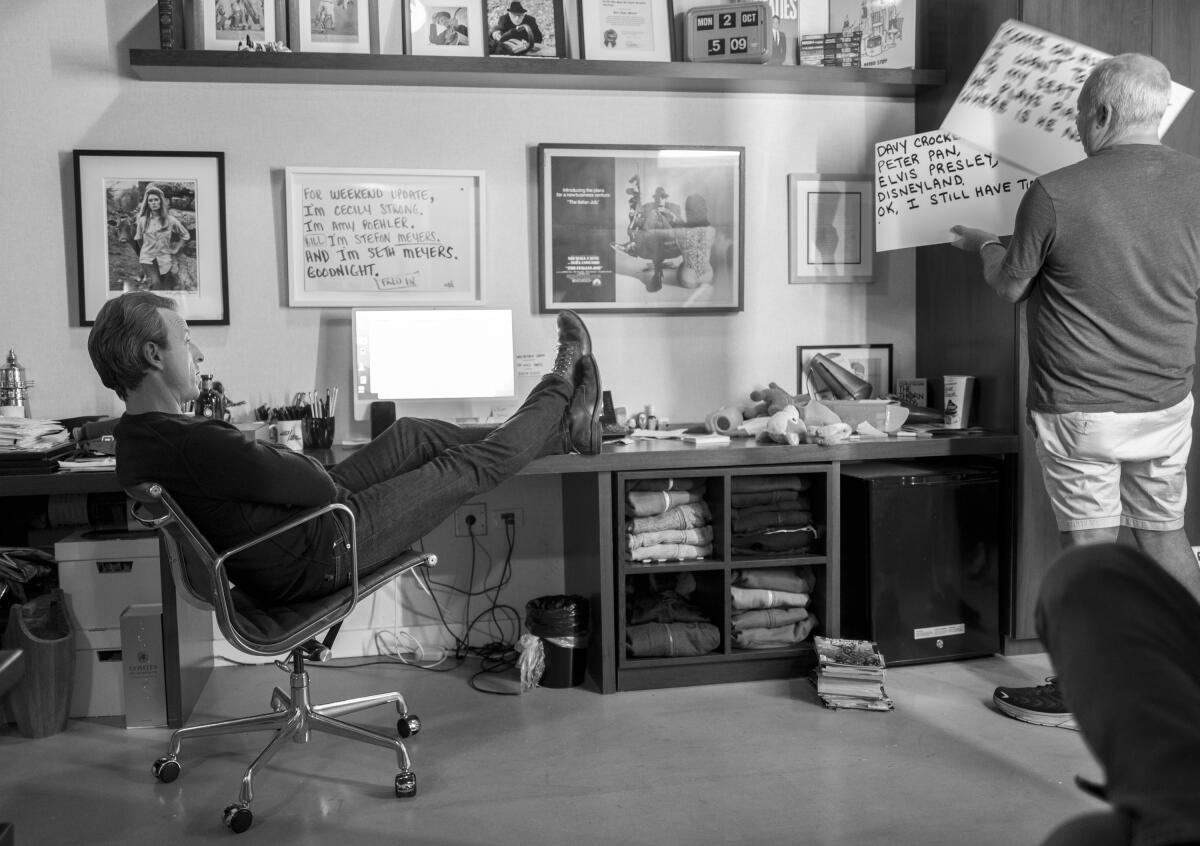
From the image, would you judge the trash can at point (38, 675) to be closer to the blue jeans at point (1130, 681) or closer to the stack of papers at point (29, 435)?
the stack of papers at point (29, 435)

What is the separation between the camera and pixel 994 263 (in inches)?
106

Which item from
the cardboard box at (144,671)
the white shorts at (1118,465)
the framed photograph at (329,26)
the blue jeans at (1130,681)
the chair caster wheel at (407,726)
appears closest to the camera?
the blue jeans at (1130,681)

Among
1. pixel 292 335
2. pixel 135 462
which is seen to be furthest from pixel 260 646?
pixel 292 335

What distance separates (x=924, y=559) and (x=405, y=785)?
1.69 meters

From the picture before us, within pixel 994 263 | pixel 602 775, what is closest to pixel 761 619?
pixel 602 775

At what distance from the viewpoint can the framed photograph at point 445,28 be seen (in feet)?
11.0

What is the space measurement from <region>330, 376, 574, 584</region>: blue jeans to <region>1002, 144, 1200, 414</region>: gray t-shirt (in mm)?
1274

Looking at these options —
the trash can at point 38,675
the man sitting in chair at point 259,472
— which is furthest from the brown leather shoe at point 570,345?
the trash can at point 38,675

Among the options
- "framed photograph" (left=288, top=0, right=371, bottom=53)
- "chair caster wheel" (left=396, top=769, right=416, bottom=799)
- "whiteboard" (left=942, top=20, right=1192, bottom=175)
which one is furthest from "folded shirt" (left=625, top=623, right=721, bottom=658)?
"framed photograph" (left=288, top=0, right=371, bottom=53)

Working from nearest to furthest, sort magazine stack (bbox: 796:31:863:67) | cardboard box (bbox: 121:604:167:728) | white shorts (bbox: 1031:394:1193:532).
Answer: white shorts (bbox: 1031:394:1193:532) → cardboard box (bbox: 121:604:167:728) → magazine stack (bbox: 796:31:863:67)

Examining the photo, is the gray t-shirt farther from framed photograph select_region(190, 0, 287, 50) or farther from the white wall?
framed photograph select_region(190, 0, 287, 50)

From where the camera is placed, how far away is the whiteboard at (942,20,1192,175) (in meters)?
2.88

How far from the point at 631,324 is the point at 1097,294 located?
5.00 ft

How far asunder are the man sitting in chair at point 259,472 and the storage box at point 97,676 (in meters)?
0.80
